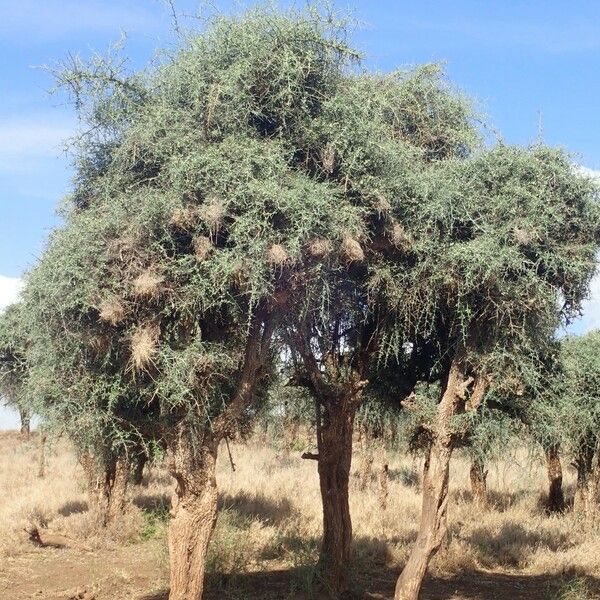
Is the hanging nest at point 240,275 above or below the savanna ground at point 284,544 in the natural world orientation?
above

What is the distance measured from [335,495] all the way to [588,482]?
35.2ft

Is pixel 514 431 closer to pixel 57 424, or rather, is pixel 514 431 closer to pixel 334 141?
pixel 334 141

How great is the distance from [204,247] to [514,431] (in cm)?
660

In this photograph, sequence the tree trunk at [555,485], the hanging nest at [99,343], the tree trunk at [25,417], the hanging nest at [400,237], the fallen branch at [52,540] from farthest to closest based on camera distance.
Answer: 1. the tree trunk at [555,485]
2. the fallen branch at [52,540]
3. the tree trunk at [25,417]
4. the hanging nest at [400,237]
5. the hanging nest at [99,343]

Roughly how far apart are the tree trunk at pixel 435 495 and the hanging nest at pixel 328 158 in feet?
9.93

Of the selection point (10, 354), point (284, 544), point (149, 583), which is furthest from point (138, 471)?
point (149, 583)

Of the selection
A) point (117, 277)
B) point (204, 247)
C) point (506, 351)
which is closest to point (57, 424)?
point (117, 277)

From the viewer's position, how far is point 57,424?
10227 mm

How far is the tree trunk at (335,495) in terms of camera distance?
12.6 m

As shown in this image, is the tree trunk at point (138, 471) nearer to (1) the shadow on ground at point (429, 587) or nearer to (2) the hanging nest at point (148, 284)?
(1) the shadow on ground at point (429, 587)

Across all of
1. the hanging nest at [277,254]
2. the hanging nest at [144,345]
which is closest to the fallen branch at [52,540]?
the hanging nest at [144,345]

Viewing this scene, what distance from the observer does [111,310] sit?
30.3ft

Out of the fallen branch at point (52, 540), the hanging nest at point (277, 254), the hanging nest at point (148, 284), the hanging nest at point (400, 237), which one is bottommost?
the fallen branch at point (52, 540)

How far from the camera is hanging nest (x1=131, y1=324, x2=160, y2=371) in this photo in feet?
30.3
